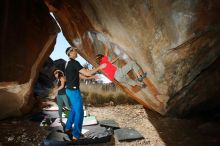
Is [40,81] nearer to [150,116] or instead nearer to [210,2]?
[150,116]

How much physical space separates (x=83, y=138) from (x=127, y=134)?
3.54 ft

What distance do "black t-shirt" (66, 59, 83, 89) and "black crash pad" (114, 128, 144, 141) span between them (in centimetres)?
154

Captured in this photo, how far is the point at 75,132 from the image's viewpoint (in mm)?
5621

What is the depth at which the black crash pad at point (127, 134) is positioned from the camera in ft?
19.3

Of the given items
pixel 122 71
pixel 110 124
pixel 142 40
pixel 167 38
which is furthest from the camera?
pixel 110 124

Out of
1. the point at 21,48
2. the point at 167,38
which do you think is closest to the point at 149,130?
the point at 167,38

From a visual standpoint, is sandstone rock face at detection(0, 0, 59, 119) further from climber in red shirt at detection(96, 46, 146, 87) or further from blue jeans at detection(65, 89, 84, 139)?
blue jeans at detection(65, 89, 84, 139)

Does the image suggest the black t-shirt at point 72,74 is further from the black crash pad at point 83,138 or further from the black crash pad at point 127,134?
the black crash pad at point 127,134

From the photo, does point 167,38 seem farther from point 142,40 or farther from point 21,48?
point 21,48

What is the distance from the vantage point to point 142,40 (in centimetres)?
598

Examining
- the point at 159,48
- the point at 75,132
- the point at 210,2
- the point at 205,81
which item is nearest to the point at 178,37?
the point at 159,48

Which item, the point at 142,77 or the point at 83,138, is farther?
the point at 142,77

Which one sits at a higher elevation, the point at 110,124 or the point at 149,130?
the point at 110,124

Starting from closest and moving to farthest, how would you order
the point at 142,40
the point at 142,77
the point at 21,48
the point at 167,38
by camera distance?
the point at 167,38 → the point at 142,40 → the point at 142,77 → the point at 21,48
